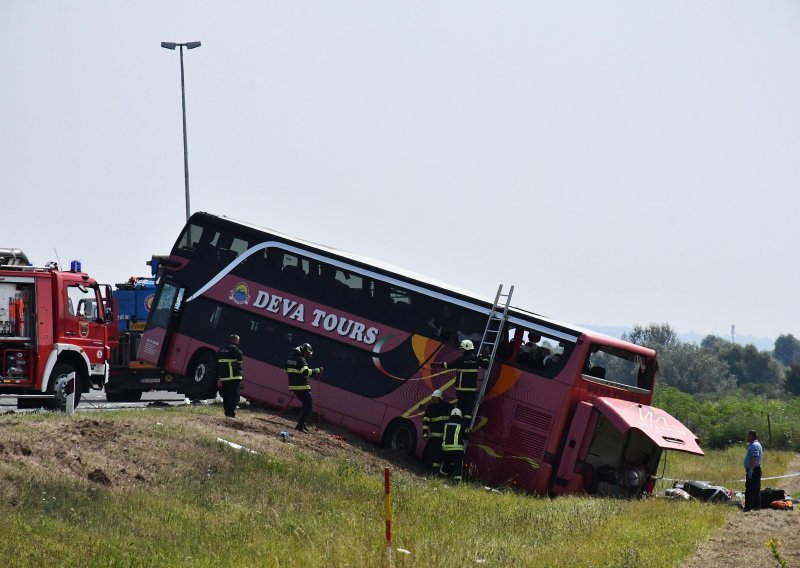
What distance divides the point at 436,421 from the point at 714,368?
11610 cm

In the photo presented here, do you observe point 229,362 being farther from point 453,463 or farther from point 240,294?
point 453,463

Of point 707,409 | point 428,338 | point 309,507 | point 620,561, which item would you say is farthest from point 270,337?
point 707,409

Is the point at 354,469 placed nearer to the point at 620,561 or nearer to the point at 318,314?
the point at 318,314

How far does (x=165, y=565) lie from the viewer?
13.4m

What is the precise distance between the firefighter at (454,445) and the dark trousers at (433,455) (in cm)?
22

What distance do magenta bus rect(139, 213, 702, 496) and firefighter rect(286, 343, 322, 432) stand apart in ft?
5.89

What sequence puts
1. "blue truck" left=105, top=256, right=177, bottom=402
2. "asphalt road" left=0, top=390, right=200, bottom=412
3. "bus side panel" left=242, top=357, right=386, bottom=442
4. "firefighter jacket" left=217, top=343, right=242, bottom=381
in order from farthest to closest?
"blue truck" left=105, top=256, right=177, bottom=402, "asphalt road" left=0, top=390, right=200, bottom=412, "bus side panel" left=242, top=357, right=386, bottom=442, "firefighter jacket" left=217, top=343, right=242, bottom=381

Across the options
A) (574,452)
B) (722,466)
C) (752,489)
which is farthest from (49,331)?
(722,466)

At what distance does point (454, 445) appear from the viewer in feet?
75.0

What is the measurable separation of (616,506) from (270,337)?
26.6 feet

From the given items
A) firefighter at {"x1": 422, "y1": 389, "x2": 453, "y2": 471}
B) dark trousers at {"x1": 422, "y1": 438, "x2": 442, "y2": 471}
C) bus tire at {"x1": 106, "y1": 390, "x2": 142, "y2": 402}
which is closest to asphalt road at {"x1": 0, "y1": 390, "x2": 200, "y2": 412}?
bus tire at {"x1": 106, "y1": 390, "x2": 142, "y2": 402}

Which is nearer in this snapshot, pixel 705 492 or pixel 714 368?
pixel 705 492

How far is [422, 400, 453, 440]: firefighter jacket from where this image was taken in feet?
76.3

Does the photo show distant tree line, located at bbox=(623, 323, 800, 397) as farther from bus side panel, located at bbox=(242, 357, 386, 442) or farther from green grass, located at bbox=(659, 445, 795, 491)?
bus side panel, located at bbox=(242, 357, 386, 442)
